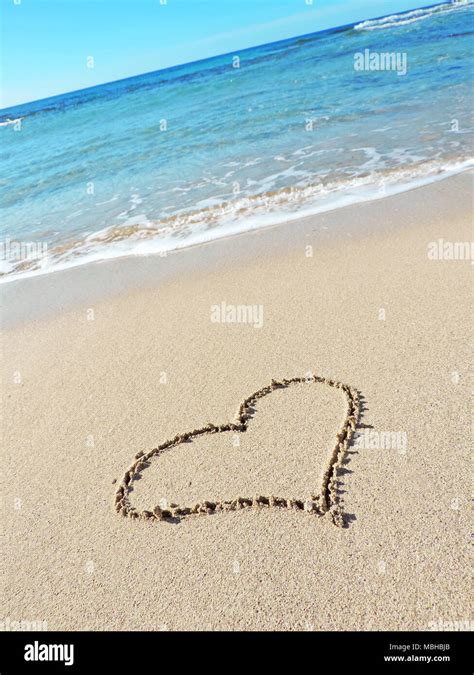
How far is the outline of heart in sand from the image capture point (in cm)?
318

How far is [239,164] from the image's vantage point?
38.8 ft

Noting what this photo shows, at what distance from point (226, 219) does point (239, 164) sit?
153 inches

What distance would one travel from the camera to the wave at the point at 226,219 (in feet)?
26.2

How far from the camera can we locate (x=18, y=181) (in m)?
15.5

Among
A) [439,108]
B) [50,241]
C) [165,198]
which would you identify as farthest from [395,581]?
[439,108]

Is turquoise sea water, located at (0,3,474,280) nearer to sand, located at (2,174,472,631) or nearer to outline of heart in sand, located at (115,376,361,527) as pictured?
sand, located at (2,174,472,631)

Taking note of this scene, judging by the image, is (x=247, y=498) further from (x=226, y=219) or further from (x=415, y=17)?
(x=415, y=17)

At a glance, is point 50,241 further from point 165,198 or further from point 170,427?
point 170,427

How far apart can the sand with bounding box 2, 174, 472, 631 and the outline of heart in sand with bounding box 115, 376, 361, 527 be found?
0.15ft

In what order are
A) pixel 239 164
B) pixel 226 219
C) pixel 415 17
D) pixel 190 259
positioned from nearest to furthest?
1. pixel 190 259
2. pixel 226 219
3. pixel 239 164
4. pixel 415 17

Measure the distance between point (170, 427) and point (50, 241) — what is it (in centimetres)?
642
